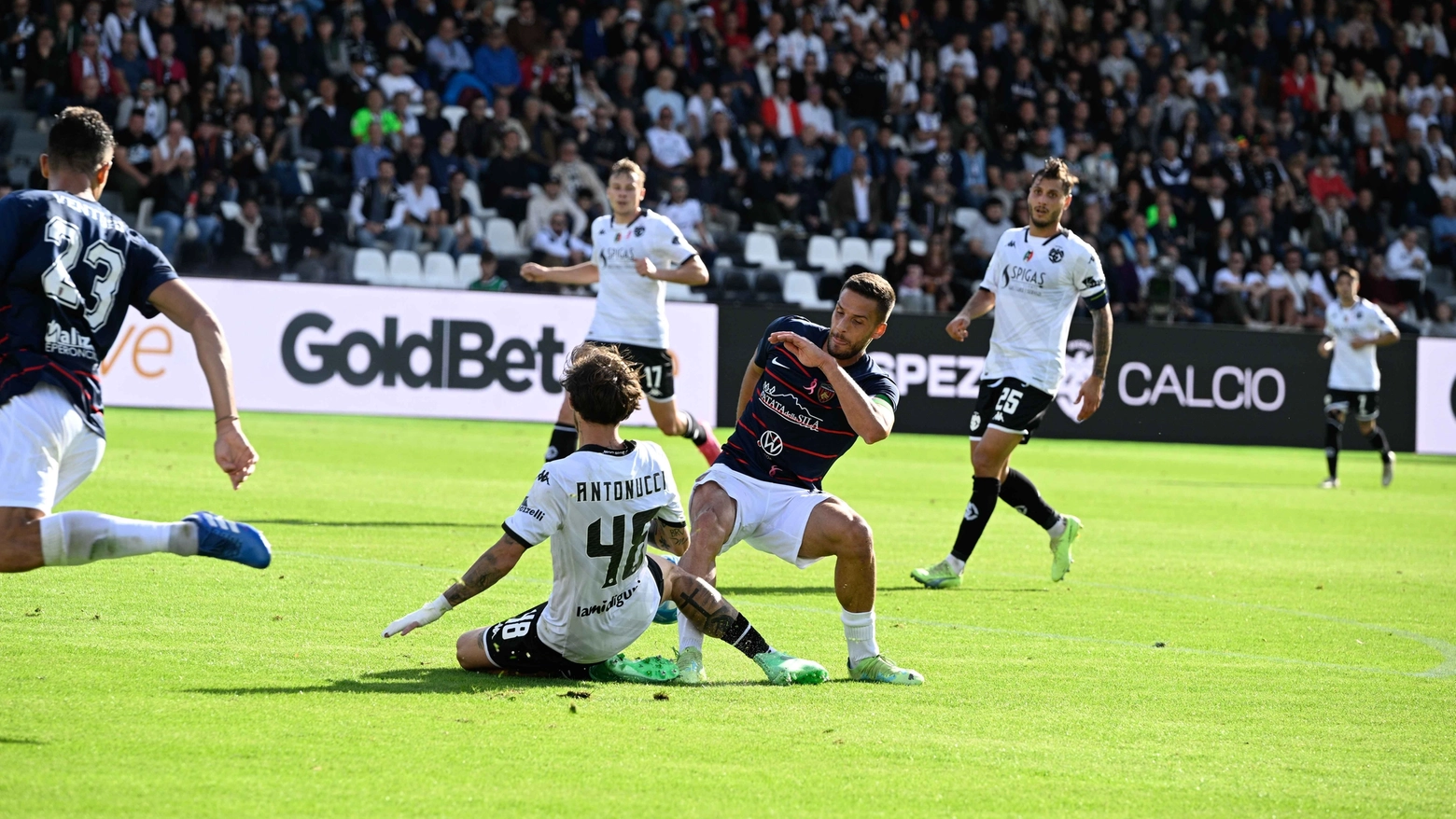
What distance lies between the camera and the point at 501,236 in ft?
73.4

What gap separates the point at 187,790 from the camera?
158 inches

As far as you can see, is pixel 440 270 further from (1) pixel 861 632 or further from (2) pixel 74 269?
(2) pixel 74 269

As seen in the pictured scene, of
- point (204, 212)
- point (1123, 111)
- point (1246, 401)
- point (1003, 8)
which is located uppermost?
point (1003, 8)

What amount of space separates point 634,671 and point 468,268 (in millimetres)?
16164

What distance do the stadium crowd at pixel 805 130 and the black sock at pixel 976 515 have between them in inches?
473

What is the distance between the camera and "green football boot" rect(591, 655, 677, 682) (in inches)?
232

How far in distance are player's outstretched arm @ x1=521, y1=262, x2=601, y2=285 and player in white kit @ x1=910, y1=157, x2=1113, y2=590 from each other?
323 cm

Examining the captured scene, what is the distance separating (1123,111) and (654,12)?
339 inches

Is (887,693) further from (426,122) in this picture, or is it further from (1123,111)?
(1123,111)

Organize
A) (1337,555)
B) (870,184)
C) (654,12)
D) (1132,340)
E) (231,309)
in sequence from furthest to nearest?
(654,12), (870,184), (1132,340), (231,309), (1337,555)

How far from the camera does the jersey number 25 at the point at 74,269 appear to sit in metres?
4.92

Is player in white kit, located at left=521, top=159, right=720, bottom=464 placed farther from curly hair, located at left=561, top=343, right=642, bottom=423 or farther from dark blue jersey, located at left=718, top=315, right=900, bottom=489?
curly hair, located at left=561, top=343, right=642, bottom=423

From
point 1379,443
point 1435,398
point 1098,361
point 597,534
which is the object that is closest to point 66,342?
point 597,534

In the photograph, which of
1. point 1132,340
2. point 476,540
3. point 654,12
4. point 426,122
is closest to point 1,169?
point 426,122
